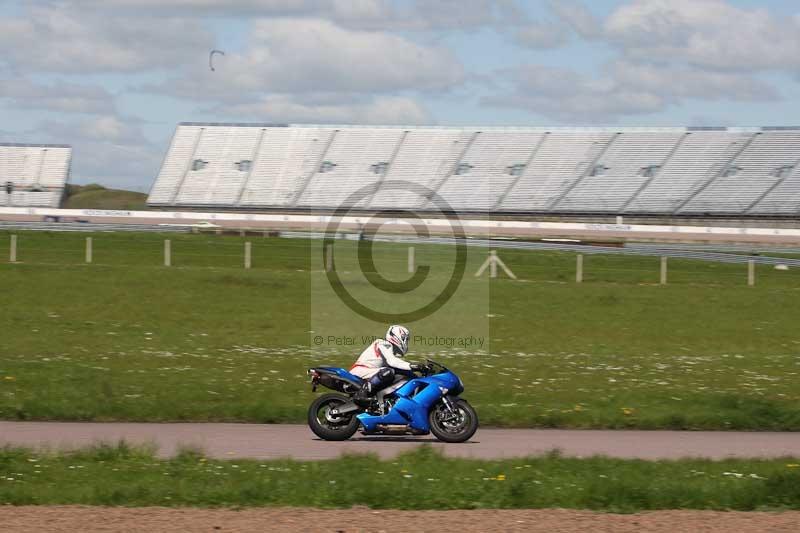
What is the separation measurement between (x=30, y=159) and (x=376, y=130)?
30.1 m

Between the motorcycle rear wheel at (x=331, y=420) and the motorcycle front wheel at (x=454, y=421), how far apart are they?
1017mm

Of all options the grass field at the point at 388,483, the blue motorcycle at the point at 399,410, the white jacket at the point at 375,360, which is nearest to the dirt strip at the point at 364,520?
the grass field at the point at 388,483

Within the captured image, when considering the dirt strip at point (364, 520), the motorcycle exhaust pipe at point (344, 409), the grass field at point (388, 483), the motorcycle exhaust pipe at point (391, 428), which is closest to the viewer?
the dirt strip at point (364, 520)

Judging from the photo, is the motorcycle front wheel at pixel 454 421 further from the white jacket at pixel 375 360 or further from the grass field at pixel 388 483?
the grass field at pixel 388 483

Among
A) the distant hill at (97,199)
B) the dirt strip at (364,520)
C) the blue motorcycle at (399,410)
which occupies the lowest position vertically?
the dirt strip at (364,520)

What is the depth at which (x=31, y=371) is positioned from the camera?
1672 cm

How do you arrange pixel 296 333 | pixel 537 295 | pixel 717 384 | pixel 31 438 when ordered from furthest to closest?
pixel 537 295 < pixel 296 333 < pixel 717 384 < pixel 31 438

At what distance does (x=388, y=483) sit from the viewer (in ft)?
33.4

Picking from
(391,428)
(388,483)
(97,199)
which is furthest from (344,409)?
(97,199)

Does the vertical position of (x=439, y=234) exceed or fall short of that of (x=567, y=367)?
it exceeds it

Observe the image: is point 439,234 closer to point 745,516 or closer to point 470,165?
point 470,165

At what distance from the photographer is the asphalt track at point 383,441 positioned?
12492mm

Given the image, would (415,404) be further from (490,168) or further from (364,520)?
(490,168)

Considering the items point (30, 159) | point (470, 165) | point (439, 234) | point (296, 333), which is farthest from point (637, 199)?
point (296, 333)
